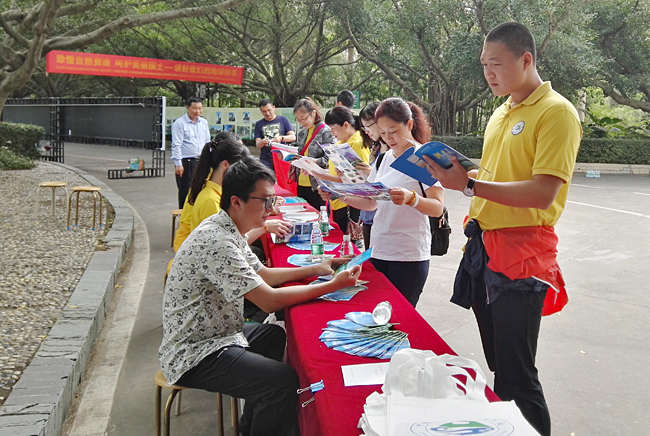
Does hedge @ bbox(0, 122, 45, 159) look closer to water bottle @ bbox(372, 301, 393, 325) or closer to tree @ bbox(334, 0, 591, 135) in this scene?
tree @ bbox(334, 0, 591, 135)

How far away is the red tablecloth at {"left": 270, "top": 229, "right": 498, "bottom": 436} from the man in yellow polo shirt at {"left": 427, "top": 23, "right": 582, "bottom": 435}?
32 centimetres

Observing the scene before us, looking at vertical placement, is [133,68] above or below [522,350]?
above

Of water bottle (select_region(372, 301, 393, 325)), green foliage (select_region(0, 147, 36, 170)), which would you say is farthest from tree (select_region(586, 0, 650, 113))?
water bottle (select_region(372, 301, 393, 325))

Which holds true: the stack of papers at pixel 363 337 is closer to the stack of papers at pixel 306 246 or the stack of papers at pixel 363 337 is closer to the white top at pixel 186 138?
the stack of papers at pixel 306 246

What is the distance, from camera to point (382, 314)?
2.39 metres

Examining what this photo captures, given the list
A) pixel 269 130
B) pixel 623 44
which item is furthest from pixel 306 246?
pixel 623 44

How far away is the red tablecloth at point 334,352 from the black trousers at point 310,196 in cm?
290

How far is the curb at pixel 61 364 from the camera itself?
2.75m

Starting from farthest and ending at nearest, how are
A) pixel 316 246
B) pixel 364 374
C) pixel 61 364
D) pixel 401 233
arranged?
1. pixel 316 246
2. pixel 61 364
3. pixel 401 233
4. pixel 364 374

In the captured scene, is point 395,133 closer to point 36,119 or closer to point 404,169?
point 404,169

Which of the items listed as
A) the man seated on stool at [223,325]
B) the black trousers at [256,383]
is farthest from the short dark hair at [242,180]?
the black trousers at [256,383]

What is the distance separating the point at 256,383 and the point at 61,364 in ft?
5.27

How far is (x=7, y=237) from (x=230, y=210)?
5398mm

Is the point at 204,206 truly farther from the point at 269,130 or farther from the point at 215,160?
the point at 269,130
